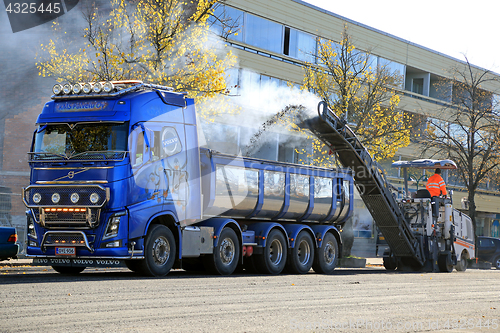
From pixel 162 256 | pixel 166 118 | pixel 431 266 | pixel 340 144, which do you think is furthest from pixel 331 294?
pixel 431 266

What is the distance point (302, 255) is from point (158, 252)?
18.6ft

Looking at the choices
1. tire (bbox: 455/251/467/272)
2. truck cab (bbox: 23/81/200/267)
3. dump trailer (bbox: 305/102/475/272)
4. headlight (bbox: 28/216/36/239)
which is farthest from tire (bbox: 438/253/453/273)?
headlight (bbox: 28/216/36/239)

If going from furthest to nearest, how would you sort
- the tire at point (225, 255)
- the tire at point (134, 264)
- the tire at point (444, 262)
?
the tire at point (444, 262) → the tire at point (225, 255) → the tire at point (134, 264)

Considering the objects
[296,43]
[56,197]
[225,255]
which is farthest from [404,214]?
[296,43]

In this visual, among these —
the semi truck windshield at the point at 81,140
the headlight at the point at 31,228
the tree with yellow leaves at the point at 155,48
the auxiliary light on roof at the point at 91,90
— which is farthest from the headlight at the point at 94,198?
the tree with yellow leaves at the point at 155,48

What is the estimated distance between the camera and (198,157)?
14.6 meters

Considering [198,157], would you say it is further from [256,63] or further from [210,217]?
[256,63]

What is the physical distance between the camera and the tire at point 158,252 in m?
13.3

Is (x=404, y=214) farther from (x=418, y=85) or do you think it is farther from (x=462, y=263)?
(x=418, y=85)

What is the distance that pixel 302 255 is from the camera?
59.5 feet

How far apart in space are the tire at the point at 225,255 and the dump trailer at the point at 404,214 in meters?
5.24

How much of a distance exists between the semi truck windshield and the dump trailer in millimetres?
7816

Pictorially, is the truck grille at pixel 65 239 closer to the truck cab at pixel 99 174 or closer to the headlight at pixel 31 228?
the truck cab at pixel 99 174

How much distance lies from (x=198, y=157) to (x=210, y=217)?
1519 millimetres
